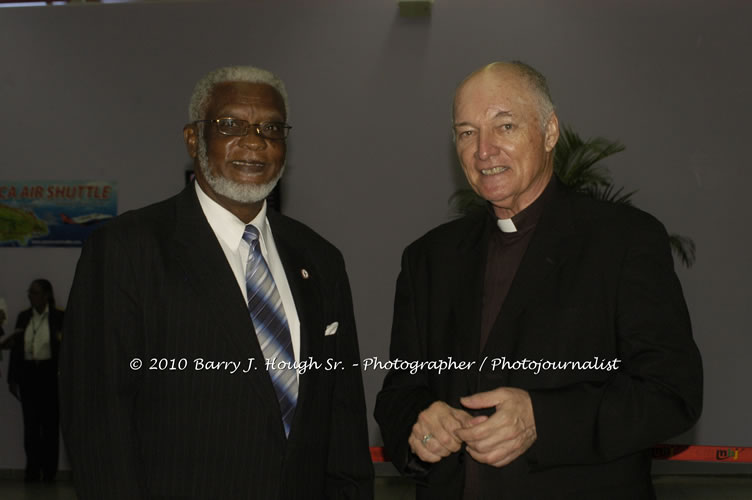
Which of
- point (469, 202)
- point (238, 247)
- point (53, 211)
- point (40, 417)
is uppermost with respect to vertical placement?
point (53, 211)

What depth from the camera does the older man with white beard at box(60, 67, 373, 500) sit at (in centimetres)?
228

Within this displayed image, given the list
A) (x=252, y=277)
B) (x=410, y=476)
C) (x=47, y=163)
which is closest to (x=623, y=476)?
(x=410, y=476)

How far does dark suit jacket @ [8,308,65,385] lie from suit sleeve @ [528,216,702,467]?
7.29m

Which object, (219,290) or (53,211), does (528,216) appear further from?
(53,211)

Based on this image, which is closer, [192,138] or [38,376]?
[192,138]

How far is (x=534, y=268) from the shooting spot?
7.38 ft

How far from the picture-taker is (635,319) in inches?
81.7

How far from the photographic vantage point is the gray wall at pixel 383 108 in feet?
26.0

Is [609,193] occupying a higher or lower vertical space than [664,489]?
higher

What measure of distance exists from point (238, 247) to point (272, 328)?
1.03ft

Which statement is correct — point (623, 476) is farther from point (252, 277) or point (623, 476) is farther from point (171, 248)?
point (171, 248)

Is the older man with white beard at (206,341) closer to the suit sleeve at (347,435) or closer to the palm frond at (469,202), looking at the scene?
the suit sleeve at (347,435)

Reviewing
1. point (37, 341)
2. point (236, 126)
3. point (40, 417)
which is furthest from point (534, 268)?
point (40, 417)

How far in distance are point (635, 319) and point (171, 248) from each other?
4.73 ft
